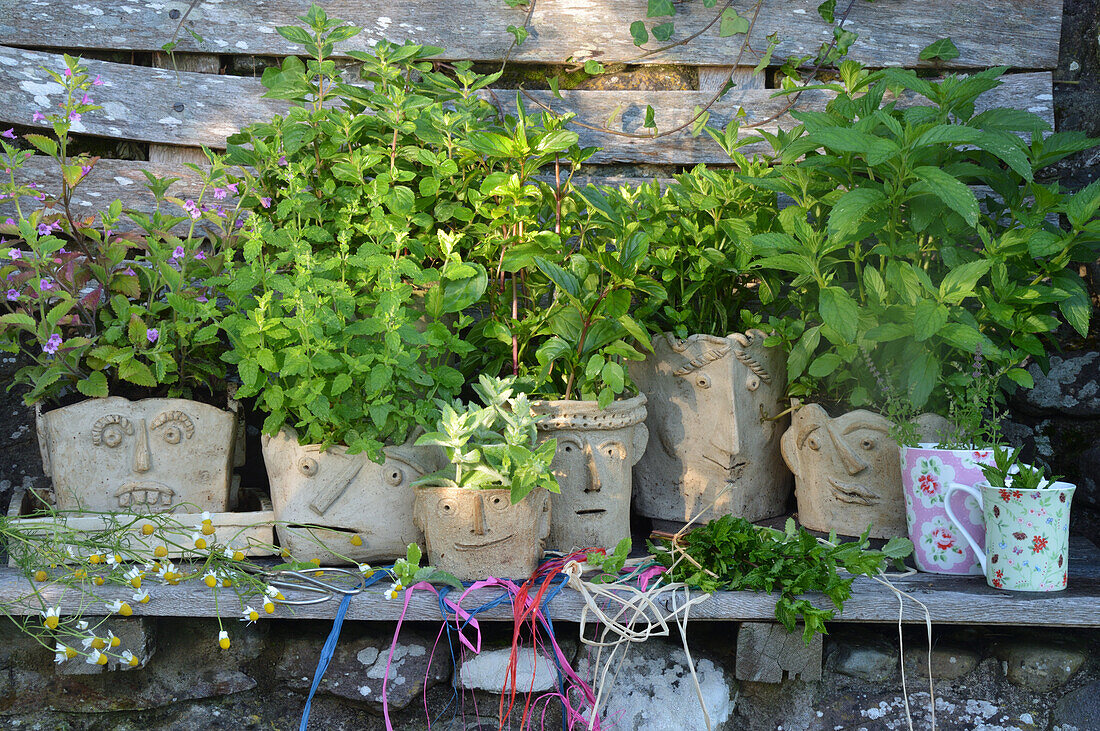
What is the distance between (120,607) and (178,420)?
0.48 metres

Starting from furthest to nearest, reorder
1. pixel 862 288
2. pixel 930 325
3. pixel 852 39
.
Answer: pixel 852 39 → pixel 862 288 → pixel 930 325

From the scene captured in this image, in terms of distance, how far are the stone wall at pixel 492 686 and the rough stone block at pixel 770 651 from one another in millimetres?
99

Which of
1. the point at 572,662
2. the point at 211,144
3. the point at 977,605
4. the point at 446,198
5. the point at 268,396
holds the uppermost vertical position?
the point at 211,144

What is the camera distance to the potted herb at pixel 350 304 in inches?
67.4

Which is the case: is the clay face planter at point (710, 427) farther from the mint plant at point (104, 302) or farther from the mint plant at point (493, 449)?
the mint plant at point (104, 302)

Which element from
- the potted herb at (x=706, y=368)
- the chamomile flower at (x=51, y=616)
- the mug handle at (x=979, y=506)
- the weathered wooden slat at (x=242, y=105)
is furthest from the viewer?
the weathered wooden slat at (x=242, y=105)

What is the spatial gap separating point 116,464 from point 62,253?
48cm

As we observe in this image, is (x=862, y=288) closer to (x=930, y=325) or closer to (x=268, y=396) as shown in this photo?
(x=930, y=325)

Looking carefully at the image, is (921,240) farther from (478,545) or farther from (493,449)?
(478,545)

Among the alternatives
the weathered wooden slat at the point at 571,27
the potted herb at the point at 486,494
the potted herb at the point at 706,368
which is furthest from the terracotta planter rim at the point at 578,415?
the weathered wooden slat at the point at 571,27

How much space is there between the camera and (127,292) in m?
1.90

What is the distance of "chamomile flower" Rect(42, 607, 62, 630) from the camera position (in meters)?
1.47

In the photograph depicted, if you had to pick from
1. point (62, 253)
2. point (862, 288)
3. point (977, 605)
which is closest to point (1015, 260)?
point (862, 288)

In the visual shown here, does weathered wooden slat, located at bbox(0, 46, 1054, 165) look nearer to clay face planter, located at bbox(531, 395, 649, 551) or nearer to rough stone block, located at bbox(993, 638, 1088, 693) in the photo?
clay face planter, located at bbox(531, 395, 649, 551)
